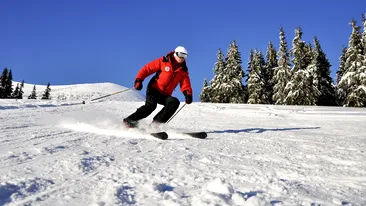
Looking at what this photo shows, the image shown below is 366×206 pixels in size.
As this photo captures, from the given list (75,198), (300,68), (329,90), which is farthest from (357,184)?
(329,90)

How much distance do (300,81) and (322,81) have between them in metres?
5.62

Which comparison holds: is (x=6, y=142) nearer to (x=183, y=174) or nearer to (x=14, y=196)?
(x=14, y=196)

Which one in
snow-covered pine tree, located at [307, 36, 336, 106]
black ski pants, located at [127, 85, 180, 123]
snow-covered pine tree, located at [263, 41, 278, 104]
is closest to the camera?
black ski pants, located at [127, 85, 180, 123]

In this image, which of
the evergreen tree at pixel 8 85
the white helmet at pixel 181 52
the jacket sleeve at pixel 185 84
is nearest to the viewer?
the white helmet at pixel 181 52

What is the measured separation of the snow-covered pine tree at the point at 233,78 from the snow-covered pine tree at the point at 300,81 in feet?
26.9

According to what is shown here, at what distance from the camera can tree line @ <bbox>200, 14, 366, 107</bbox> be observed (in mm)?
29859

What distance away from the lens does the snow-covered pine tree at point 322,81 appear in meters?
37.2

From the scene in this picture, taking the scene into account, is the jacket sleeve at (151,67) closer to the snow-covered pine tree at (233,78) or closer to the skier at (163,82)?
the skier at (163,82)

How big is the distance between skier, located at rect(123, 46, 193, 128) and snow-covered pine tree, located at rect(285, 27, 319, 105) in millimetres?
31073

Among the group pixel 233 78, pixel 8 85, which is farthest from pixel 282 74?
pixel 8 85

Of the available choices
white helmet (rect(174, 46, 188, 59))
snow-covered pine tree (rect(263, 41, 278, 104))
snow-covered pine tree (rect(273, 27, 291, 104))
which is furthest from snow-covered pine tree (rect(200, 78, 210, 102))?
white helmet (rect(174, 46, 188, 59))

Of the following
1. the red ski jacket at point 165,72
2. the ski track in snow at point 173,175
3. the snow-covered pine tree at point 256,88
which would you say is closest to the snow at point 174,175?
the ski track in snow at point 173,175

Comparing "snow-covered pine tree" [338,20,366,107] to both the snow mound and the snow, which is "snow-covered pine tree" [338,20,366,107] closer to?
the snow

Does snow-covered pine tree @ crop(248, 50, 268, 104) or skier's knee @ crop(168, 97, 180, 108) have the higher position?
snow-covered pine tree @ crop(248, 50, 268, 104)
